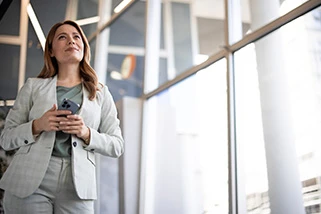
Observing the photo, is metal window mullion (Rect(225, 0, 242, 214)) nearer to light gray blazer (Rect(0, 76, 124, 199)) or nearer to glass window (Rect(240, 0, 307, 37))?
glass window (Rect(240, 0, 307, 37))

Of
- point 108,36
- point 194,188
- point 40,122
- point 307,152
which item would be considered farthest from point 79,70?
point 108,36

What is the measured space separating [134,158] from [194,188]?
829mm

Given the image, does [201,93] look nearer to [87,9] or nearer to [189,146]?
[189,146]

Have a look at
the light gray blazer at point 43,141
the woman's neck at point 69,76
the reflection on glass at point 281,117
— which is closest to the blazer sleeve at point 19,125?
the light gray blazer at point 43,141

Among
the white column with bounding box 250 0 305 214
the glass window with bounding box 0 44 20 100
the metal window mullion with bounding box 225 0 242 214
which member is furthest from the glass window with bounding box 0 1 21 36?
the white column with bounding box 250 0 305 214

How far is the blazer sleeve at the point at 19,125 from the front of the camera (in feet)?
3.92

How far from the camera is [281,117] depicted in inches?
89.7

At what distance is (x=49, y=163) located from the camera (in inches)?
46.3

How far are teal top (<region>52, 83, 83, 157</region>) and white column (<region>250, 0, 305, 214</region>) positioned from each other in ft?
4.36

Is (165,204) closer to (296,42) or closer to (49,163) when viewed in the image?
(296,42)

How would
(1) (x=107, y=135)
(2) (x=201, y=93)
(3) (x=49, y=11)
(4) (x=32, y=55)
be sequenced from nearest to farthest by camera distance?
(1) (x=107, y=135), (2) (x=201, y=93), (3) (x=49, y=11), (4) (x=32, y=55)

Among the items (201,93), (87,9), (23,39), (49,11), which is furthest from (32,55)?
(201,93)

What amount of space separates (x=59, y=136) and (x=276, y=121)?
4.80 ft

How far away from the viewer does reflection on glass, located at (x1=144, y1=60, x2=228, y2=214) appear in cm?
269
